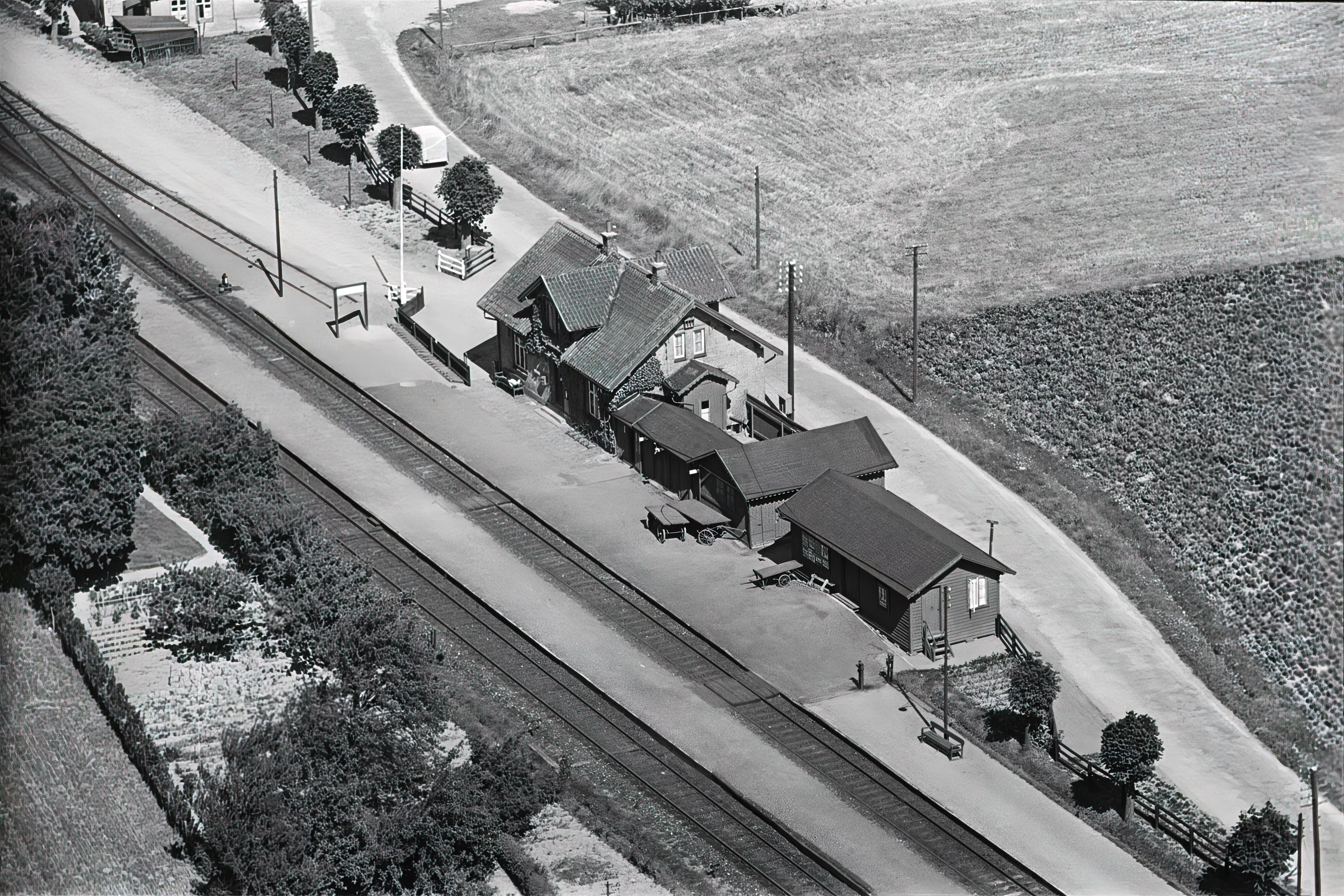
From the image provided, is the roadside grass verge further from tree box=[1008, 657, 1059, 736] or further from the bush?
tree box=[1008, 657, 1059, 736]

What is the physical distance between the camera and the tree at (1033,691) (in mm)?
59562

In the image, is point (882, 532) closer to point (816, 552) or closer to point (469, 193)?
point (816, 552)

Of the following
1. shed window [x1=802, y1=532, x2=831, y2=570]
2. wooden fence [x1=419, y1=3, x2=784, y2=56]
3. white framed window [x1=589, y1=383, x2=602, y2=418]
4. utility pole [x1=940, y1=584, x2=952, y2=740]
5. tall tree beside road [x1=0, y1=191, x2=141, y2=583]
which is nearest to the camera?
utility pole [x1=940, y1=584, x2=952, y2=740]

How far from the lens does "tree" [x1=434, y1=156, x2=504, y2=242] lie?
93.4 meters

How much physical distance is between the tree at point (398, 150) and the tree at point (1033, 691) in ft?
163

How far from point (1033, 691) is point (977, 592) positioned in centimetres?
629

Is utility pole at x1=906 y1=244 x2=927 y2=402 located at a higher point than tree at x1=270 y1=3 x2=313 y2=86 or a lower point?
lower

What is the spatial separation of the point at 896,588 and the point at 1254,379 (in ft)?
78.5

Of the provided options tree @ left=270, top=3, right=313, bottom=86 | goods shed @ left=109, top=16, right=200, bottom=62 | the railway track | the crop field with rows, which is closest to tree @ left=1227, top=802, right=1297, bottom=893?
the railway track

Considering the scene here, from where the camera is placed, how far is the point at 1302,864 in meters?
55.5

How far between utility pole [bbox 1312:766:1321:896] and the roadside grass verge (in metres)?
→ 58.3

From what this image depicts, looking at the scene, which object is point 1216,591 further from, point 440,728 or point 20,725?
point 20,725

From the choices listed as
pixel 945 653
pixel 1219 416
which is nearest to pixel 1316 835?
pixel 945 653

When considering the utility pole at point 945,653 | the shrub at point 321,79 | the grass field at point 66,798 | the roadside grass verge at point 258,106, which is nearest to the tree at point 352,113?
the roadside grass verge at point 258,106
